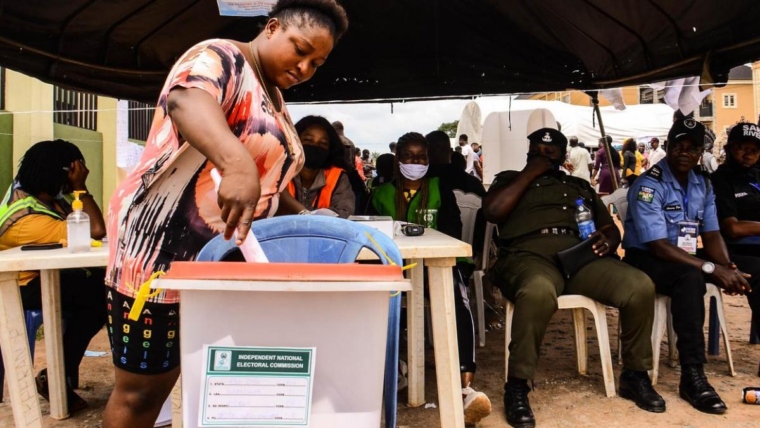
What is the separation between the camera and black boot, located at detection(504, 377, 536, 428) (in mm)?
2756

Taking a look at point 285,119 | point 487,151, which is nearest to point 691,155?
point 285,119

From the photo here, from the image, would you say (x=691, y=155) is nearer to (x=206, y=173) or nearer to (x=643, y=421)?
(x=643, y=421)

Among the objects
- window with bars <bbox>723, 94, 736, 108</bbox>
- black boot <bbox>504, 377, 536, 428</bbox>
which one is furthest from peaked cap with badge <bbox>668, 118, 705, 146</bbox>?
window with bars <bbox>723, 94, 736, 108</bbox>

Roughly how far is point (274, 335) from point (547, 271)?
8.12ft

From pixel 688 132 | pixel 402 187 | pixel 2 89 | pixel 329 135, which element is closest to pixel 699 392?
pixel 688 132

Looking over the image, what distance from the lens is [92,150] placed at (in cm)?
823

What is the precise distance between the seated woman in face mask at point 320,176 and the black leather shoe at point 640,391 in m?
1.92

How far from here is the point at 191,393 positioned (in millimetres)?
1047

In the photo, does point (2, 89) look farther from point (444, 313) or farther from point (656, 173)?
point (656, 173)

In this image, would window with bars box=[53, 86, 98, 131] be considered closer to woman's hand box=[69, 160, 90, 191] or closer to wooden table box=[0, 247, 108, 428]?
woman's hand box=[69, 160, 90, 191]

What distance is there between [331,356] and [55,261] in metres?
1.53

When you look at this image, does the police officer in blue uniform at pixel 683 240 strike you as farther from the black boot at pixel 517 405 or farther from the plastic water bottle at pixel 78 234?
the plastic water bottle at pixel 78 234

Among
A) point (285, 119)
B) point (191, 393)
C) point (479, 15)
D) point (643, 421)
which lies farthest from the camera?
point (479, 15)

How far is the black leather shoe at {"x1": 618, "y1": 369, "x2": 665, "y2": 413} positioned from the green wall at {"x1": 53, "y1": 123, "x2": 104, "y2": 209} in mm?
7483
